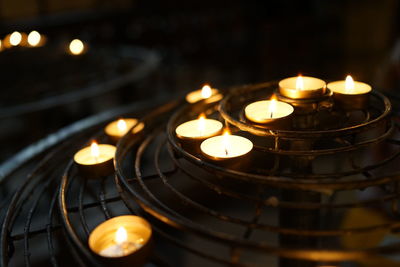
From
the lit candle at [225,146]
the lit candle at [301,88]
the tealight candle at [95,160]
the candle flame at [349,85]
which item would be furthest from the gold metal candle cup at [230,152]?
the candle flame at [349,85]

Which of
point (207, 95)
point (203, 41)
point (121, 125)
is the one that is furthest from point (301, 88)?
point (203, 41)

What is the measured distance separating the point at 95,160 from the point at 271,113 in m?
0.63

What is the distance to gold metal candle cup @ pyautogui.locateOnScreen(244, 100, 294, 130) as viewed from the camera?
46.8 inches

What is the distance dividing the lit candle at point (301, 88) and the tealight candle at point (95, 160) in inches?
24.8

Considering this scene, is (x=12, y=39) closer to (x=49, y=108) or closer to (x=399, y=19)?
(x=49, y=108)

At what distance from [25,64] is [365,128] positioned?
364 cm

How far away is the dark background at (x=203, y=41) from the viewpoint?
382 cm

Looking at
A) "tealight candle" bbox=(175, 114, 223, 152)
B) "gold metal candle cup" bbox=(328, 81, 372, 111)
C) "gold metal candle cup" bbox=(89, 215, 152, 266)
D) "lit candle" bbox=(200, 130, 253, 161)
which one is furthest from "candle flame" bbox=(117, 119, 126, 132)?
"gold metal candle cup" bbox=(328, 81, 372, 111)

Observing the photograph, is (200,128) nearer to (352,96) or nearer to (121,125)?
(121,125)

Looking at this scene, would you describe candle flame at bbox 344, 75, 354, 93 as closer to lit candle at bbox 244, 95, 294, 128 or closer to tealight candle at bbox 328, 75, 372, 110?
tealight candle at bbox 328, 75, 372, 110

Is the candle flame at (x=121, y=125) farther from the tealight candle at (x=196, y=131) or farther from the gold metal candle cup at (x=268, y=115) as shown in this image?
the gold metal candle cup at (x=268, y=115)

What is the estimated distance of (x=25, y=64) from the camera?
155 inches

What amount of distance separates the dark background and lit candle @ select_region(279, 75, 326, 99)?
1983mm

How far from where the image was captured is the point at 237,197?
0.96m
